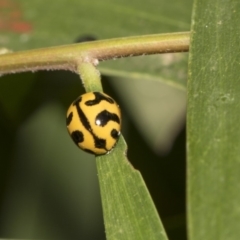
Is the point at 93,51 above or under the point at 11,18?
under

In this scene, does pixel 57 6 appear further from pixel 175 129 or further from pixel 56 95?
pixel 175 129

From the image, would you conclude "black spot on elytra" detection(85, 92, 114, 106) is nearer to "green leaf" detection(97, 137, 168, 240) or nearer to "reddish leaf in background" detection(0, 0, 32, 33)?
"green leaf" detection(97, 137, 168, 240)

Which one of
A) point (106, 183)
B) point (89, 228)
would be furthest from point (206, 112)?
point (89, 228)

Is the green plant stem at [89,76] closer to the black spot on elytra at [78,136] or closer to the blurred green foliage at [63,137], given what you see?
the black spot on elytra at [78,136]

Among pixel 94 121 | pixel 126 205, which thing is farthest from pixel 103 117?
pixel 126 205

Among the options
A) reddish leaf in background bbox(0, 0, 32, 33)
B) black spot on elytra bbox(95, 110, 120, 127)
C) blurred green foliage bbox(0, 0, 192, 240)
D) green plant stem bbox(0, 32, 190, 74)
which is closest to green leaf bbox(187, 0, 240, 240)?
green plant stem bbox(0, 32, 190, 74)

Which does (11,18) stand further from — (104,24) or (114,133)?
(114,133)
